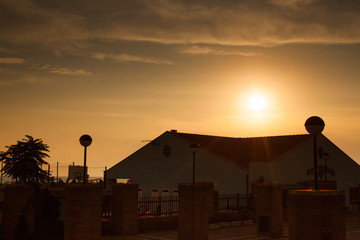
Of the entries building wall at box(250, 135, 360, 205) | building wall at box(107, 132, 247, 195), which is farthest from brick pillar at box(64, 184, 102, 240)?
building wall at box(250, 135, 360, 205)

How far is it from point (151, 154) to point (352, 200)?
64.6ft

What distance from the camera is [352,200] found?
4209cm

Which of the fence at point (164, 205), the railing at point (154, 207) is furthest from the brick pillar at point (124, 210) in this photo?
the railing at point (154, 207)

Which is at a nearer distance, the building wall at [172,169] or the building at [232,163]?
the building at [232,163]

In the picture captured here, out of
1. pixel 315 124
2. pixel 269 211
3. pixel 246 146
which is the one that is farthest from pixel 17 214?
pixel 246 146

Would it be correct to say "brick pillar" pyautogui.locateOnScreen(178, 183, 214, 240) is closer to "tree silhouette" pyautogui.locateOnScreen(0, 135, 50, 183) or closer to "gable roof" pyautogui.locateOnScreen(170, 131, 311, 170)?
"tree silhouette" pyautogui.locateOnScreen(0, 135, 50, 183)

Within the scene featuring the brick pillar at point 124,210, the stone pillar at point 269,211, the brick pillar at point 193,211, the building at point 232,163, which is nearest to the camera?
the brick pillar at point 193,211

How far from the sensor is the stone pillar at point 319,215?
1070 cm

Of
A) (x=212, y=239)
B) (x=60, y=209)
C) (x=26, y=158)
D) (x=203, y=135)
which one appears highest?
(x=203, y=135)

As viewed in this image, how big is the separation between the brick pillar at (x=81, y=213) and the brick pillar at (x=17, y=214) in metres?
3.83

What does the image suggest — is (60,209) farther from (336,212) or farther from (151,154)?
(151,154)

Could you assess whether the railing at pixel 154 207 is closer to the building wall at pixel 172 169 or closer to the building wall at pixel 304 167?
the building wall at pixel 172 169

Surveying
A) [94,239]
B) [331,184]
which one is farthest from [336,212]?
[331,184]

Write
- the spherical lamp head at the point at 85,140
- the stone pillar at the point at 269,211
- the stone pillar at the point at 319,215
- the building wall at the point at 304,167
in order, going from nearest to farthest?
1. the stone pillar at the point at 319,215
2. the spherical lamp head at the point at 85,140
3. the stone pillar at the point at 269,211
4. the building wall at the point at 304,167
